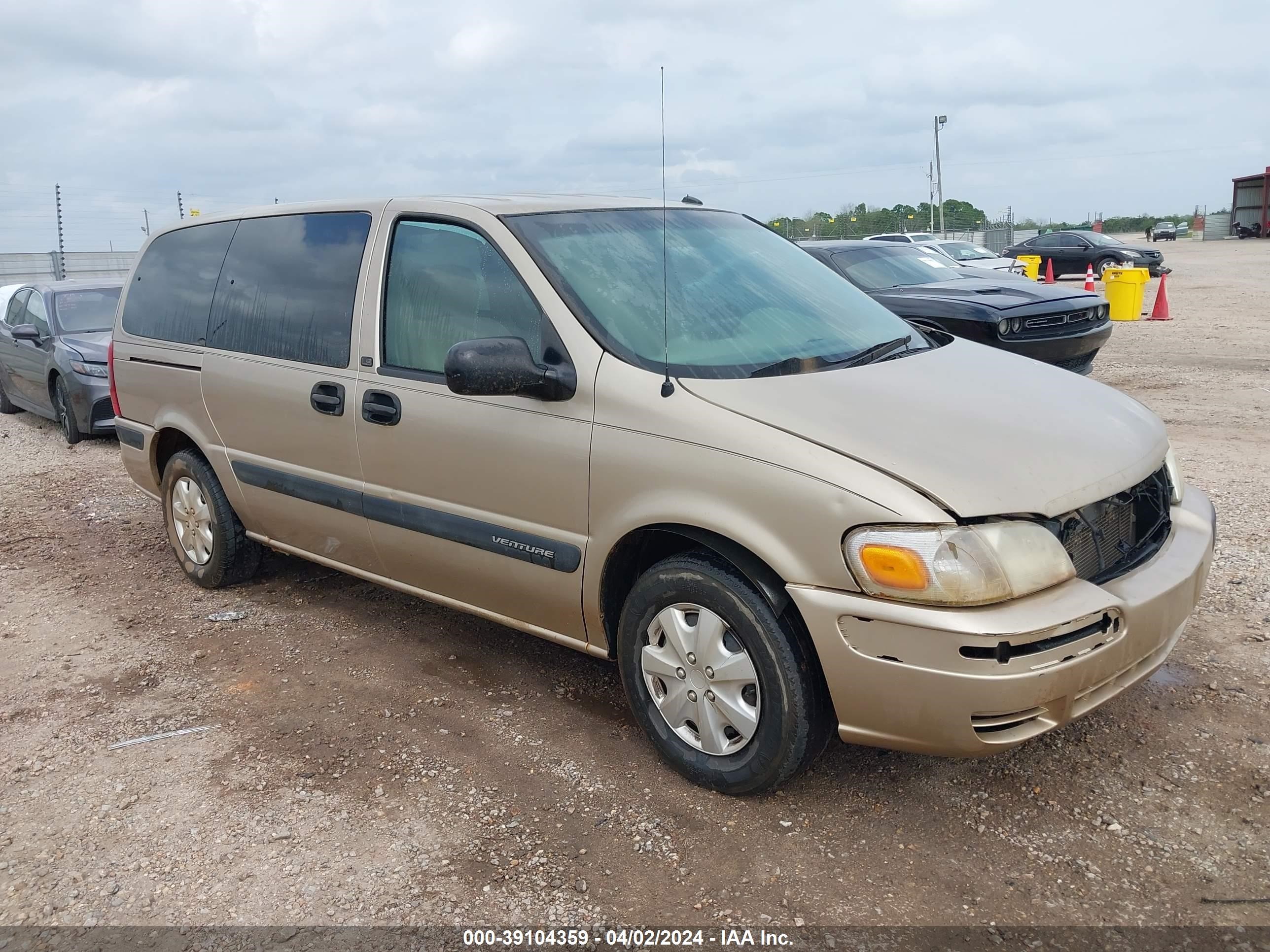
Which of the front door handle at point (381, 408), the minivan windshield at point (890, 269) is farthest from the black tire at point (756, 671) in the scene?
the minivan windshield at point (890, 269)

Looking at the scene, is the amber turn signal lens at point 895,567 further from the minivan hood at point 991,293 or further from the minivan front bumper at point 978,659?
A: the minivan hood at point 991,293

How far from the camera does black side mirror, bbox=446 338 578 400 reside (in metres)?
3.17

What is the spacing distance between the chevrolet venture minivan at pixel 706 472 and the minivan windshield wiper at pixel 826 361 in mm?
14

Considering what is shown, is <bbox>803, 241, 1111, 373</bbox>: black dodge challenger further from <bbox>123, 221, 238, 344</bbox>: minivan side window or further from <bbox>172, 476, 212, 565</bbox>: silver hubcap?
<bbox>172, 476, 212, 565</bbox>: silver hubcap

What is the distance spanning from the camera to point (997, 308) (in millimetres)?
8141

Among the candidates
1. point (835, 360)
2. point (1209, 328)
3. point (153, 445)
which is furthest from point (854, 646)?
point (1209, 328)

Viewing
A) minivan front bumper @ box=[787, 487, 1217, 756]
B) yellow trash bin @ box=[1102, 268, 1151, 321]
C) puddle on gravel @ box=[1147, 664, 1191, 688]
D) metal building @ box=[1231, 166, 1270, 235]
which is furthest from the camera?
metal building @ box=[1231, 166, 1270, 235]

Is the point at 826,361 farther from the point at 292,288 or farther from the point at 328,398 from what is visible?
the point at 292,288

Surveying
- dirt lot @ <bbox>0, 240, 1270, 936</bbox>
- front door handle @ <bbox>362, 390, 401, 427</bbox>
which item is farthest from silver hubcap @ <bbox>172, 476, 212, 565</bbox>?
front door handle @ <bbox>362, 390, 401, 427</bbox>

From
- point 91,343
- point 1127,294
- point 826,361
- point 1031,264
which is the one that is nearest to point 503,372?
point 826,361

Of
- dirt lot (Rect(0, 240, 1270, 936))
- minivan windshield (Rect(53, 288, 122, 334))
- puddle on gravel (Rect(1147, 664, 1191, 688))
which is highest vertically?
minivan windshield (Rect(53, 288, 122, 334))

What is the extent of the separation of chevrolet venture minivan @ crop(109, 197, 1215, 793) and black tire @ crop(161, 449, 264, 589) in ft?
1.09

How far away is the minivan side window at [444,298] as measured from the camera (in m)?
3.49

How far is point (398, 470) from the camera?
12.5 ft
